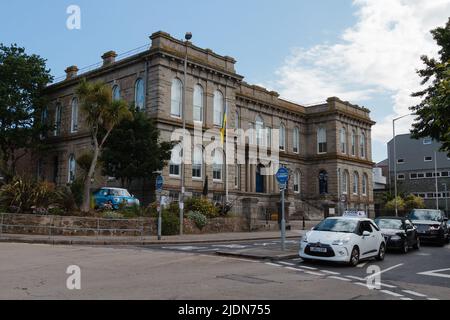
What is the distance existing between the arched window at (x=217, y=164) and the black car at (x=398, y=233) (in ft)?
67.4

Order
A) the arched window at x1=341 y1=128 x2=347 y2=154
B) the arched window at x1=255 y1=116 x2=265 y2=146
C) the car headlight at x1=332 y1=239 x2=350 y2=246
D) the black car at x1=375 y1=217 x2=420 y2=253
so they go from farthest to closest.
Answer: the arched window at x1=341 y1=128 x2=347 y2=154
the arched window at x1=255 y1=116 x2=265 y2=146
the black car at x1=375 y1=217 x2=420 y2=253
the car headlight at x1=332 y1=239 x2=350 y2=246

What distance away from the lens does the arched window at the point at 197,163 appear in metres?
37.3

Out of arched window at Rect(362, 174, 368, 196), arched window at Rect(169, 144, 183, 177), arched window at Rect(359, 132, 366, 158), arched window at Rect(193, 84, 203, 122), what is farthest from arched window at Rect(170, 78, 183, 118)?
arched window at Rect(362, 174, 368, 196)

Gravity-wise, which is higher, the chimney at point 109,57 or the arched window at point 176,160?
the chimney at point 109,57

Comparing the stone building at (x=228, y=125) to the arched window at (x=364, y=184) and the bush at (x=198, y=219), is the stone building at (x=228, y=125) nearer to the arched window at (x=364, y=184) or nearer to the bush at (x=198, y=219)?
the arched window at (x=364, y=184)

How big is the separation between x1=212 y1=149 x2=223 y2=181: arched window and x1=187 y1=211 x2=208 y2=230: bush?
37.8 feet

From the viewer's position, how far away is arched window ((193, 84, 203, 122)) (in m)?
38.1

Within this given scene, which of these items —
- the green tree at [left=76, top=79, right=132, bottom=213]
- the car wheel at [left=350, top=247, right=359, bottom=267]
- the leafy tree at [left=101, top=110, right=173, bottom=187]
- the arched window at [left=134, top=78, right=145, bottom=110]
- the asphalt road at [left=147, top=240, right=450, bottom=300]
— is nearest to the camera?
the asphalt road at [left=147, top=240, right=450, bottom=300]

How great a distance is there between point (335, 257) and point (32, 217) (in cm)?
1466

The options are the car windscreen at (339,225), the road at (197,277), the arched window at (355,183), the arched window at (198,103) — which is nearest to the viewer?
the road at (197,277)

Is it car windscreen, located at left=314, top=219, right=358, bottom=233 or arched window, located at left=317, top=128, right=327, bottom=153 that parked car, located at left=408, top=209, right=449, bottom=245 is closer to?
car windscreen, located at left=314, top=219, right=358, bottom=233

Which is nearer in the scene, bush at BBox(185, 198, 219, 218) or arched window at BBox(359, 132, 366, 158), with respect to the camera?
bush at BBox(185, 198, 219, 218)

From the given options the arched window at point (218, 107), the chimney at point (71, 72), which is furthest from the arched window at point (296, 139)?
the chimney at point (71, 72)
